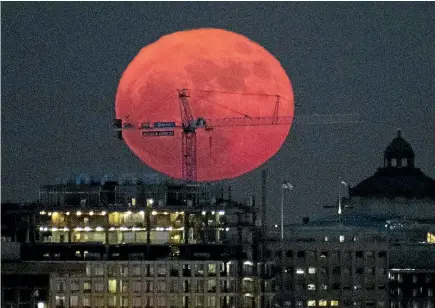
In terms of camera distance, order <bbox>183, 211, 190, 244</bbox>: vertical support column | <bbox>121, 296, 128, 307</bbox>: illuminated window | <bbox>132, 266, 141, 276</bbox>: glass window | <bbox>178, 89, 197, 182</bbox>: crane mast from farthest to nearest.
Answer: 1. <bbox>178, 89, 197, 182</bbox>: crane mast
2. <bbox>183, 211, 190, 244</bbox>: vertical support column
3. <bbox>132, 266, 141, 276</bbox>: glass window
4. <bbox>121, 296, 128, 307</bbox>: illuminated window

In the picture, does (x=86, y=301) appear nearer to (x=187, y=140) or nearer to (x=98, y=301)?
(x=98, y=301)

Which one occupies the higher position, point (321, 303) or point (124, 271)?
point (321, 303)

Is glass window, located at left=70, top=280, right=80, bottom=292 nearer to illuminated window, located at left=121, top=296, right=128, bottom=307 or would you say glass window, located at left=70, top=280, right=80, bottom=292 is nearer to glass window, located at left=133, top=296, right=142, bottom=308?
illuminated window, located at left=121, top=296, right=128, bottom=307

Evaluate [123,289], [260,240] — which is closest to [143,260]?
[123,289]

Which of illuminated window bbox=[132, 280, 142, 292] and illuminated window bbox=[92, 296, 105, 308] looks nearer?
illuminated window bbox=[92, 296, 105, 308]

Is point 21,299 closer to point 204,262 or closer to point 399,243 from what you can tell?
point 204,262

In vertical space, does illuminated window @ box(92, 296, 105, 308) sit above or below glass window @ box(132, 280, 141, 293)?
below

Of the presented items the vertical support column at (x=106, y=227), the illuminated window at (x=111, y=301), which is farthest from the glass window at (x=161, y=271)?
the vertical support column at (x=106, y=227)

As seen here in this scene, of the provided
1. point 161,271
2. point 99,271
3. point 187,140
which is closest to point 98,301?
point 99,271

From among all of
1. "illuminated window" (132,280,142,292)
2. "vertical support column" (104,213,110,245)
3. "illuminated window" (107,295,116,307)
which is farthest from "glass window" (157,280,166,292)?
"vertical support column" (104,213,110,245)

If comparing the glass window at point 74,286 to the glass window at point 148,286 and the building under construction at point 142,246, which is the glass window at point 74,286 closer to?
the building under construction at point 142,246

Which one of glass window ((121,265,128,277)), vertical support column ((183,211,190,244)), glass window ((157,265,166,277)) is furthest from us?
vertical support column ((183,211,190,244))
